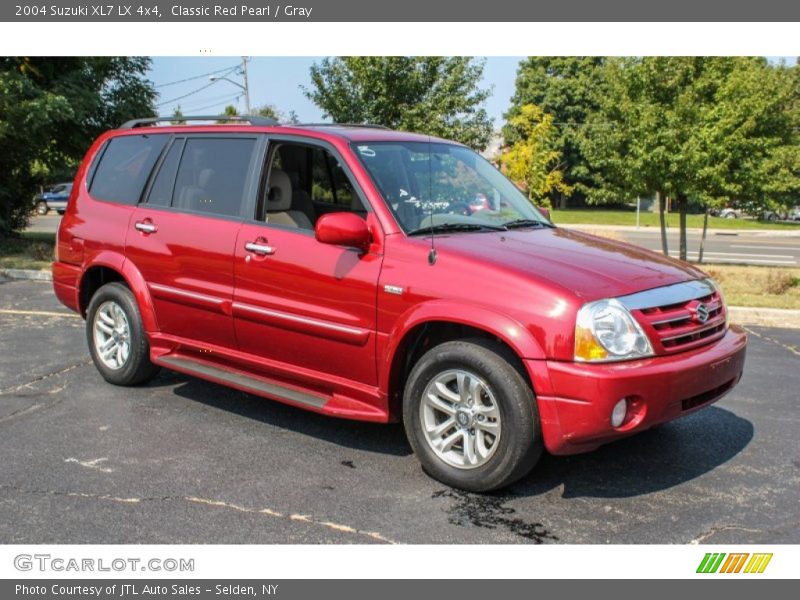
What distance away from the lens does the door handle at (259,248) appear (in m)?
4.91

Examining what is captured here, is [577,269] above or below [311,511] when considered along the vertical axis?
above

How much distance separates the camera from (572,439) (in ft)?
12.5

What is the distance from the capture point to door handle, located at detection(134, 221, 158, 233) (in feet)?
18.7

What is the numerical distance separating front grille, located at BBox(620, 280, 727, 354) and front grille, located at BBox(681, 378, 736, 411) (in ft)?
0.86

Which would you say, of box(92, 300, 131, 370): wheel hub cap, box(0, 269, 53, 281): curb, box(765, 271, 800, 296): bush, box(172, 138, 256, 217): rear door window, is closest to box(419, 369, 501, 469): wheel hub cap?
box(172, 138, 256, 217): rear door window

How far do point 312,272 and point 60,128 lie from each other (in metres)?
13.3

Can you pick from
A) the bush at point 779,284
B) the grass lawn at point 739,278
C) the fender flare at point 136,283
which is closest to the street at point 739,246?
the grass lawn at point 739,278

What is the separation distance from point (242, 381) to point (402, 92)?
13060 millimetres

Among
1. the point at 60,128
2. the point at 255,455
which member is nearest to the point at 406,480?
the point at 255,455

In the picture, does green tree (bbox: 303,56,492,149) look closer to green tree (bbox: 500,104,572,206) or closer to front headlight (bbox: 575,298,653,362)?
green tree (bbox: 500,104,572,206)

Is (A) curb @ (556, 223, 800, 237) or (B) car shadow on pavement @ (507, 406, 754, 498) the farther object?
(A) curb @ (556, 223, 800, 237)

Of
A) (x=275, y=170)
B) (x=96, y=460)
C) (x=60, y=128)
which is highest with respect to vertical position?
(x=60, y=128)

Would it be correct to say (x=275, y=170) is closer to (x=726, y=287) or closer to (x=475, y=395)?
(x=475, y=395)

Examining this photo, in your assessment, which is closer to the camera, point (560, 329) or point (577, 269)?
point (560, 329)
